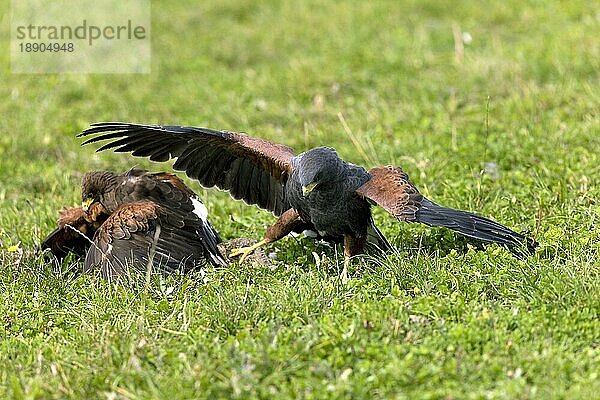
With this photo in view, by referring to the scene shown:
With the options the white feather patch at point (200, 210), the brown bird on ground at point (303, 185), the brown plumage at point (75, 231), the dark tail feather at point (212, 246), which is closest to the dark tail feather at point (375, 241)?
the brown bird on ground at point (303, 185)

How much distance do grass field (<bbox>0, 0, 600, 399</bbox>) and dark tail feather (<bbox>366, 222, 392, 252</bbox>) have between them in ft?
0.41

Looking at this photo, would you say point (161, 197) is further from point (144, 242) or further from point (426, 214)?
point (426, 214)

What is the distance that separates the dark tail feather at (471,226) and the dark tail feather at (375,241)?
1.88 ft

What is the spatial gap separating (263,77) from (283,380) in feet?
23.6

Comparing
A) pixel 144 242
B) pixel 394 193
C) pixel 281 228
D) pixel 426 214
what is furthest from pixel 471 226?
pixel 144 242

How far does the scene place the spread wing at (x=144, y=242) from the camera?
6.46 metres

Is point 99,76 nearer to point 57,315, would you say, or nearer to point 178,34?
point 178,34

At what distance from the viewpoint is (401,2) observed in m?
13.5

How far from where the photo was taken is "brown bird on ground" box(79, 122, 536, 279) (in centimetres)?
609

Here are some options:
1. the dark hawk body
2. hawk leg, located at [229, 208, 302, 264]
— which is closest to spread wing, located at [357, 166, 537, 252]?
the dark hawk body

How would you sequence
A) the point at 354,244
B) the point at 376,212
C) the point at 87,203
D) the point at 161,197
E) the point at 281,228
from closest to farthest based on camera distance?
the point at 354,244
the point at 281,228
the point at 161,197
the point at 87,203
the point at 376,212

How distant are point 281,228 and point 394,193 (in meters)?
1.03

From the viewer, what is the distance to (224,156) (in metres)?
7.13

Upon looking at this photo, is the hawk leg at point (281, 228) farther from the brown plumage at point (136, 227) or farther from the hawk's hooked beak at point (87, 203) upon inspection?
the hawk's hooked beak at point (87, 203)
